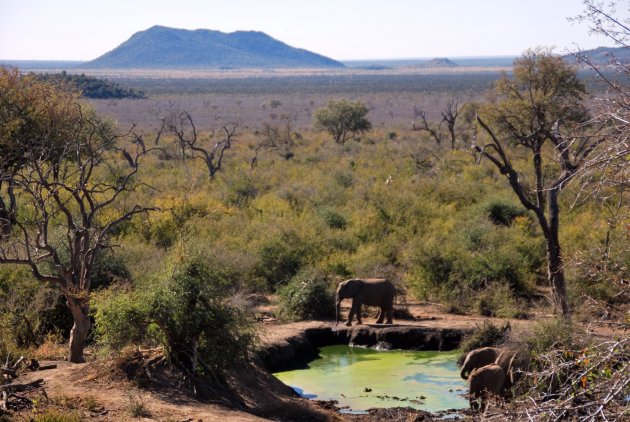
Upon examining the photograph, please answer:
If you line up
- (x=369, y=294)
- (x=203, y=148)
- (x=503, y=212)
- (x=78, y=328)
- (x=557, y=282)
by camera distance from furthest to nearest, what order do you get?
(x=203, y=148) → (x=503, y=212) → (x=369, y=294) → (x=557, y=282) → (x=78, y=328)

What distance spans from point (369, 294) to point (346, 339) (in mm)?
979

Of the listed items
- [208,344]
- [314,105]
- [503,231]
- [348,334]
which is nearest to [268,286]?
[348,334]

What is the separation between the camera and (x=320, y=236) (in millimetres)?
23875

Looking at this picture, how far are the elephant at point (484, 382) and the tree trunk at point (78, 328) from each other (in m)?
5.54

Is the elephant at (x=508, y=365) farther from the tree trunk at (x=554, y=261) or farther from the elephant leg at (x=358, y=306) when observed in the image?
the elephant leg at (x=358, y=306)

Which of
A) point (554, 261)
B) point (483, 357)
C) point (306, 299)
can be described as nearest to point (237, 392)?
point (483, 357)

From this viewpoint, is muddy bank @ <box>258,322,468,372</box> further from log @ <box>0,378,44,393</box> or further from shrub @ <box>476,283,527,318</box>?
log @ <box>0,378,44,393</box>

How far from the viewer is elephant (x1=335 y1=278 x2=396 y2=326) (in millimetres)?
18522

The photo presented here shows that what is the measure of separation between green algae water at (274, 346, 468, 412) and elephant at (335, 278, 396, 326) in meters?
0.96

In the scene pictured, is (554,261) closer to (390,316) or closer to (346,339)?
(390,316)

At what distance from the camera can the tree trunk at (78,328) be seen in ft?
44.6

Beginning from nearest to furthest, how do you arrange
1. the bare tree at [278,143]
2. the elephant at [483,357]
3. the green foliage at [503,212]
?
the elephant at [483,357] < the green foliage at [503,212] < the bare tree at [278,143]

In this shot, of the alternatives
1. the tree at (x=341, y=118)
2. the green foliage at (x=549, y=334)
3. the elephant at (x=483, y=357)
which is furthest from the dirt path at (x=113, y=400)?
Answer: the tree at (x=341, y=118)

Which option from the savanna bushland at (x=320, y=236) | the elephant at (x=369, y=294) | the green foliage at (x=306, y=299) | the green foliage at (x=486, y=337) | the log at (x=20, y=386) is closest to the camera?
the savanna bushland at (x=320, y=236)
